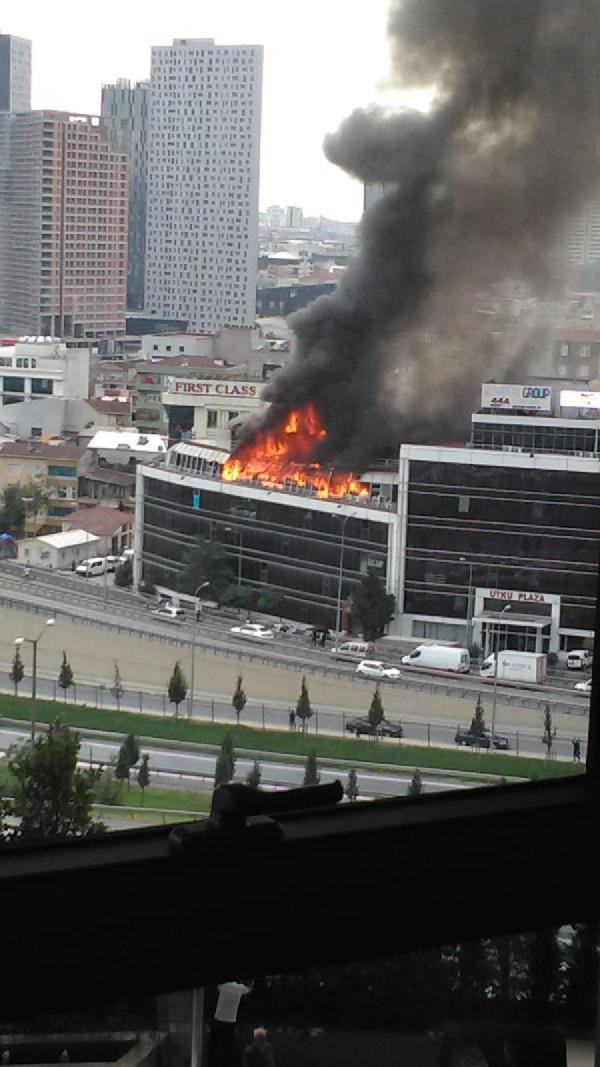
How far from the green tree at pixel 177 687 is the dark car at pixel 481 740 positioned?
0.52 meters

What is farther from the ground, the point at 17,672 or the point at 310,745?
the point at 17,672

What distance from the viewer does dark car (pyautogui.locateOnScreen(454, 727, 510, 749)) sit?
231 cm

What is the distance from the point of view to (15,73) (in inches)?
82.1

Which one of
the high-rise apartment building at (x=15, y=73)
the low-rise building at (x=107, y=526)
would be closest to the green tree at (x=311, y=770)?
the low-rise building at (x=107, y=526)

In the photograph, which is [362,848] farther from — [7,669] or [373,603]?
[373,603]

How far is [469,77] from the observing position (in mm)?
2449

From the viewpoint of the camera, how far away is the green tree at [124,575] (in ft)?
7.79

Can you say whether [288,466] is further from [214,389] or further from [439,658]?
[439,658]

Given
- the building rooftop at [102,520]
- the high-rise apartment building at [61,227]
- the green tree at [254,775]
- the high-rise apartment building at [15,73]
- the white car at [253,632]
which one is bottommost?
the green tree at [254,775]

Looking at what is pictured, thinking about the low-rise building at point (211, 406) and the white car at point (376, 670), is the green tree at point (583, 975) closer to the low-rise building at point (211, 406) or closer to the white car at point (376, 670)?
the white car at point (376, 670)

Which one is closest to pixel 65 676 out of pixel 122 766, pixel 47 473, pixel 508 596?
pixel 122 766

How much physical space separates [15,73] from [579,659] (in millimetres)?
1391

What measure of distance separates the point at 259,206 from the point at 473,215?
59 centimetres

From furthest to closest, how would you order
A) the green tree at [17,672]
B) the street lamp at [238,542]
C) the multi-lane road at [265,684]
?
the street lamp at [238,542] < the multi-lane road at [265,684] < the green tree at [17,672]
